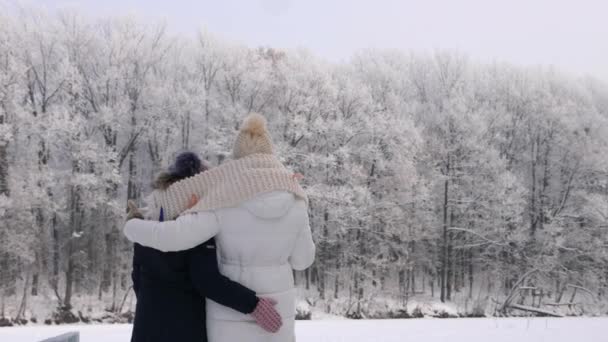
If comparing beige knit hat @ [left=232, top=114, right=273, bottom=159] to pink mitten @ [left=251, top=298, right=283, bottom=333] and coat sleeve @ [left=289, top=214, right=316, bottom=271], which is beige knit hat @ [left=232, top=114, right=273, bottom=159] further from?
pink mitten @ [left=251, top=298, right=283, bottom=333]

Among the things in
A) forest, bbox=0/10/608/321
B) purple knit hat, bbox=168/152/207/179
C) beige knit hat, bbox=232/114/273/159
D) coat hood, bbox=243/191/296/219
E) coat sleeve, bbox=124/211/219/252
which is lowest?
forest, bbox=0/10/608/321

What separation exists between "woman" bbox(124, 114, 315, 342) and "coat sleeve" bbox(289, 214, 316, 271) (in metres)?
0.04

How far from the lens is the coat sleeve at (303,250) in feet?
8.39

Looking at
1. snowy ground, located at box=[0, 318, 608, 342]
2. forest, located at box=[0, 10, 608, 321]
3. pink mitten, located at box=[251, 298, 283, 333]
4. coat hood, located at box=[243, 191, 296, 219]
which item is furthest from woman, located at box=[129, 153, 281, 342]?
forest, located at box=[0, 10, 608, 321]

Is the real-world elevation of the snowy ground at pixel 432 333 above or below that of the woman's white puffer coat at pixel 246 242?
below

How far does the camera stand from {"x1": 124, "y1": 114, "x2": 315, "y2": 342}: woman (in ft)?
7.63

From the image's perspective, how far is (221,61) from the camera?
24.2 metres

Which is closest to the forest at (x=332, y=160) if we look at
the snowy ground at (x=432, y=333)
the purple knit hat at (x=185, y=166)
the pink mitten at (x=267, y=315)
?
the snowy ground at (x=432, y=333)

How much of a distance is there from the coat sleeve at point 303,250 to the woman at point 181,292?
0.30 m

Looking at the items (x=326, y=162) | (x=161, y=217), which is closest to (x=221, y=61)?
(x=326, y=162)

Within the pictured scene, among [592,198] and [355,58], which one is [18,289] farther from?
[592,198]

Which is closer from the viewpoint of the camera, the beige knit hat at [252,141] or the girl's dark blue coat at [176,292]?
the girl's dark blue coat at [176,292]

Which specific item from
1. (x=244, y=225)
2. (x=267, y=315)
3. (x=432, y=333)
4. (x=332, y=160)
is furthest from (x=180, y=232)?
(x=332, y=160)

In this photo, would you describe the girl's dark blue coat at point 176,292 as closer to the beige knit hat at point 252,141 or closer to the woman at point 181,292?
the woman at point 181,292
